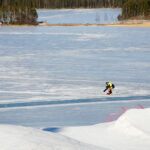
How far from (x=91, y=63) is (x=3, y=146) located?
1159 cm

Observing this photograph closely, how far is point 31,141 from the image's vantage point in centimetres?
481

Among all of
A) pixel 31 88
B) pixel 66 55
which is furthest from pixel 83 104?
pixel 66 55

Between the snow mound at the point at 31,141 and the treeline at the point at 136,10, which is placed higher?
the snow mound at the point at 31,141

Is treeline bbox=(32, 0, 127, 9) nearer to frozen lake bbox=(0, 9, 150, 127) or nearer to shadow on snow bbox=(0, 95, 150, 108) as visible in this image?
frozen lake bbox=(0, 9, 150, 127)

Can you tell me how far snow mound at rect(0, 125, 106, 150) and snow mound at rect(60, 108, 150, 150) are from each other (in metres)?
0.64

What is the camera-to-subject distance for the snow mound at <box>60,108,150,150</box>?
5.92m

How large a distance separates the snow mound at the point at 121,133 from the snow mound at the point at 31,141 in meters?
0.64

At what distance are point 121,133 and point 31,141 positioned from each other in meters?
1.90

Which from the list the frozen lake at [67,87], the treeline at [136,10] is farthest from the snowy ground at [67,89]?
the treeline at [136,10]

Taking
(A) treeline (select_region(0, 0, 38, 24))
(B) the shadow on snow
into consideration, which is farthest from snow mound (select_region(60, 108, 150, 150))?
(A) treeline (select_region(0, 0, 38, 24))

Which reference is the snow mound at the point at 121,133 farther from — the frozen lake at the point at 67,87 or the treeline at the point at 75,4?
the treeline at the point at 75,4

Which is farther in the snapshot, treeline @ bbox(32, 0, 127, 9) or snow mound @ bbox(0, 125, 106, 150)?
treeline @ bbox(32, 0, 127, 9)

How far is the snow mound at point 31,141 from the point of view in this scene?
470cm

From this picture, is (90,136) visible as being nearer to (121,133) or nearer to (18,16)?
(121,133)
